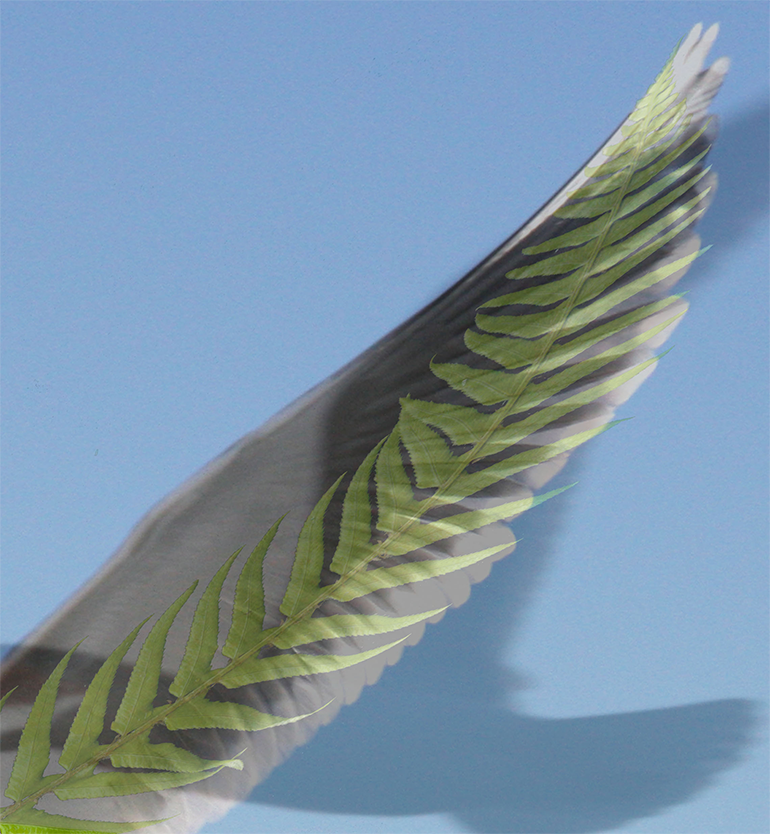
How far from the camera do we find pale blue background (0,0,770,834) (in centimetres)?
57

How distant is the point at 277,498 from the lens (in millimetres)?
558

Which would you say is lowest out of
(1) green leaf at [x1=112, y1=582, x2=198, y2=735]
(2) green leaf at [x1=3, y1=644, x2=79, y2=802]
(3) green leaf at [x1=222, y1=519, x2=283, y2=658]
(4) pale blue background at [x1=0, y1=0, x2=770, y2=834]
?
(2) green leaf at [x1=3, y1=644, x2=79, y2=802]

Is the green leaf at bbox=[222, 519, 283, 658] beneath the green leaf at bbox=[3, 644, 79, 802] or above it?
above

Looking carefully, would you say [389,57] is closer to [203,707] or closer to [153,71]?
[153,71]

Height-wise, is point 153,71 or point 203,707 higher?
point 153,71

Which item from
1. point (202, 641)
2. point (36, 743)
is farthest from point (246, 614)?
point (36, 743)

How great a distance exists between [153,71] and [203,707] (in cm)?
46

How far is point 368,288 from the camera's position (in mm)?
587

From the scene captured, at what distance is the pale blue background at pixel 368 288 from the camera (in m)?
0.57

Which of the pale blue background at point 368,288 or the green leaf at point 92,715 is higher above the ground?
the pale blue background at point 368,288

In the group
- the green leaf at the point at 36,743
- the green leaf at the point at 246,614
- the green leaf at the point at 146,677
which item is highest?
the green leaf at the point at 246,614

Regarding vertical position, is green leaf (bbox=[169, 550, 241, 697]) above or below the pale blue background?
below

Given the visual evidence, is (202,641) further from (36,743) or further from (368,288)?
(368,288)

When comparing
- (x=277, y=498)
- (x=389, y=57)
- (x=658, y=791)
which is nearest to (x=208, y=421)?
(x=277, y=498)
